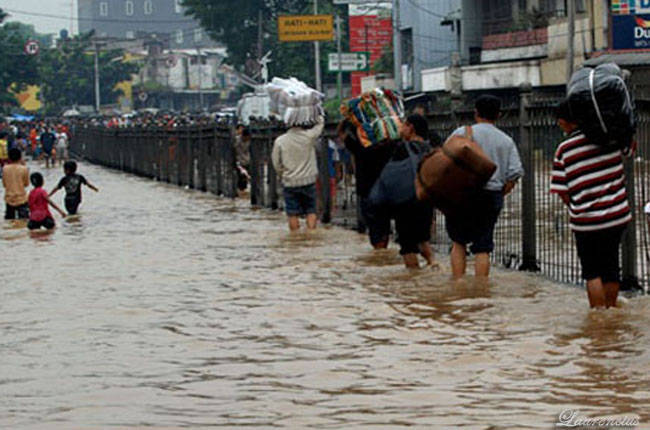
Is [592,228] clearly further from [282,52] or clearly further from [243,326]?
[282,52]

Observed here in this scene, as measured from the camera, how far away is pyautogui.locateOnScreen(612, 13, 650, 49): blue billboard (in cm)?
3903

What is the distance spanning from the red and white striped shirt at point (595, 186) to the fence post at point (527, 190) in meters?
2.82

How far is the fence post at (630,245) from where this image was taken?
1077cm

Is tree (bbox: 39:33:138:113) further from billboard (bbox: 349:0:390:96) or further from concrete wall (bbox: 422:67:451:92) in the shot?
concrete wall (bbox: 422:67:451:92)

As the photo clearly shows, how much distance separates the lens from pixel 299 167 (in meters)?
17.9

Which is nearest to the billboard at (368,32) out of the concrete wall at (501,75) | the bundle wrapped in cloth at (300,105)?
the concrete wall at (501,75)

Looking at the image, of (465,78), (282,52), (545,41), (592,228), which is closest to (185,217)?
(592,228)

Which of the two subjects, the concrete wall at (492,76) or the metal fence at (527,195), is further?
the concrete wall at (492,76)

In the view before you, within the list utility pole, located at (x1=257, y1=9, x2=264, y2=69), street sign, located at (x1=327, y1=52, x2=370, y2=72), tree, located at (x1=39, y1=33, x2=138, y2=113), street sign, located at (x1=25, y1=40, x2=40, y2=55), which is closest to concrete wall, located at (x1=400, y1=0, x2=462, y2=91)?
street sign, located at (x1=327, y1=52, x2=370, y2=72)

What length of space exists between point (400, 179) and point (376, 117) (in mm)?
1938

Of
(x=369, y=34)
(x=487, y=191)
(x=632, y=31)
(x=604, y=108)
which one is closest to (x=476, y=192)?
(x=487, y=191)

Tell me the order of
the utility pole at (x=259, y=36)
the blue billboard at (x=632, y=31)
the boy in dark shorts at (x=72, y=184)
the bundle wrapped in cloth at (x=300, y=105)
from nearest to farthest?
the bundle wrapped in cloth at (x=300, y=105) < the boy in dark shorts at (x=72, y=184) < the blue billboard at (x=632, y=31) < the utility pole at (x=259, y=36)

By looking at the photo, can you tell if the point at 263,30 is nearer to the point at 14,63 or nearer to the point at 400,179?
the point at 14,63

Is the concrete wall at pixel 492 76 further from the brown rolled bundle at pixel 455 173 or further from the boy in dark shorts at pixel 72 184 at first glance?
the brown rolled bundle at pixel 455 173
